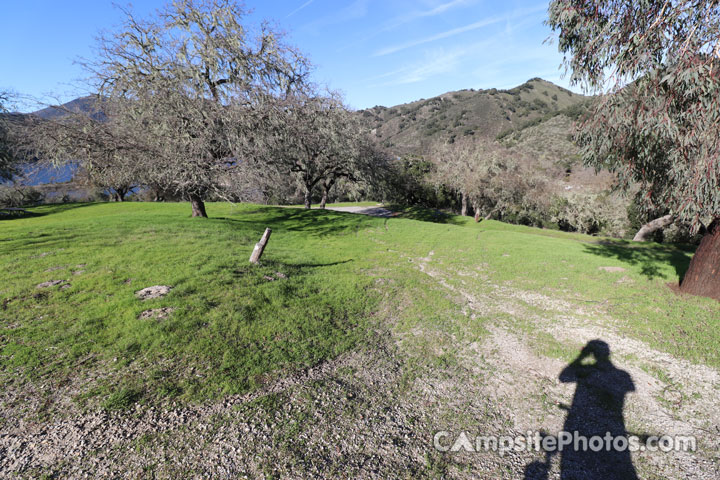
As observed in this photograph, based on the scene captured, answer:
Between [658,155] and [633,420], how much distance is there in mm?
8138

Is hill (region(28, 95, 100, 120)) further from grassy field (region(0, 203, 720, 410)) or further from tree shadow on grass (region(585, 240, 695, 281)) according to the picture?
tree shadow on grass (region(585, 240, 695, 281))

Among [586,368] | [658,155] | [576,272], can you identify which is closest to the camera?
[586,368]

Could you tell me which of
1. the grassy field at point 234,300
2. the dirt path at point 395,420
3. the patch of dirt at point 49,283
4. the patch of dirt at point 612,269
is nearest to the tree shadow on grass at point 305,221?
the grassy field at point 234,300

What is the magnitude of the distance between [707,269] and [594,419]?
27.9 ft

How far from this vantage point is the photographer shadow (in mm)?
3777

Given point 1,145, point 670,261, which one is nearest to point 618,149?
point 670,261

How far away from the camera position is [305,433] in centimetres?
400

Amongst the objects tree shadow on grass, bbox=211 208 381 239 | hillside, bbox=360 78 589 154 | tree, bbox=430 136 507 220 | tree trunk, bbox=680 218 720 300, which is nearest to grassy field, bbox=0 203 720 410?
tree trunk, bbox=680 218 720 300

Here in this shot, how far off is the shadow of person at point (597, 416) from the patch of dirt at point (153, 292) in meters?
8.31

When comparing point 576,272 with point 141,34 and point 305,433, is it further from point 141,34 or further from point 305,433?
point 141,34

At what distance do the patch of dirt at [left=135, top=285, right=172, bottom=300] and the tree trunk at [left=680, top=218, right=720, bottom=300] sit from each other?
50.7 ft

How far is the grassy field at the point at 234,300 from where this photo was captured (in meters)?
4.89

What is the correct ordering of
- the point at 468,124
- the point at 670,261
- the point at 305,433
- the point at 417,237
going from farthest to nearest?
the point at 468,124, the point at 417,237, the point at 670,261, the point at 305,433

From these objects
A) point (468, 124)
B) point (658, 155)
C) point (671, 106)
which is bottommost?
point (658, 155)
